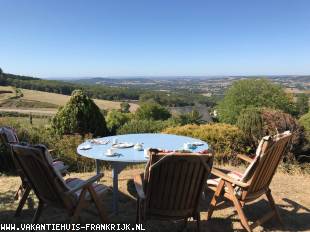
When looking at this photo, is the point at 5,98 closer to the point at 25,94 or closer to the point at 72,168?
the point at 25,94

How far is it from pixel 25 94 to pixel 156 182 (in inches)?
2112

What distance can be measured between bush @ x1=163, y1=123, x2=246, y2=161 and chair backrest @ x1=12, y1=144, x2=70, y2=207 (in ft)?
18.9

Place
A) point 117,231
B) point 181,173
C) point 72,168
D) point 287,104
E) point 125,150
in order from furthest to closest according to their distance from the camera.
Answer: point 287,104, point 72,168, point 125,150, point 117,231, point 181,173

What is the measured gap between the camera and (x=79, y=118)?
12477 mm

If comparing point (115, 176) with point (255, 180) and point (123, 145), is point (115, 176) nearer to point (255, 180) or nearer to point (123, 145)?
point (123, 145)

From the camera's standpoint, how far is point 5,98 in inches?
1845

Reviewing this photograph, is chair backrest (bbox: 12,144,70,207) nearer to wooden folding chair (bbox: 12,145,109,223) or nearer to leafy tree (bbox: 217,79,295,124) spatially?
wooden folding chair (bbox: 12,145,109,223)

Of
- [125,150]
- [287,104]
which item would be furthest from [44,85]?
[125,150]

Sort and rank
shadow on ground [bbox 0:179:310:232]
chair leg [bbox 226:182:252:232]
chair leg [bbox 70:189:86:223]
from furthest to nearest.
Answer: shadow on ground [bbox 0:179:310:232] → chair leg [bbox 226:182:252:232] → chair leg [bbox 70:189:86:223]

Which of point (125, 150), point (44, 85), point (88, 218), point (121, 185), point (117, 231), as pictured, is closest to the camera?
point (117, 231)

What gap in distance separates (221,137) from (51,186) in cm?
642

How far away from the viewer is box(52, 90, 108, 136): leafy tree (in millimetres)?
12455

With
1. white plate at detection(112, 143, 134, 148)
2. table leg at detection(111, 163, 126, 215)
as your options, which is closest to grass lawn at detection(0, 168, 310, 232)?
table leg at detection(111, 163, 126, 215)

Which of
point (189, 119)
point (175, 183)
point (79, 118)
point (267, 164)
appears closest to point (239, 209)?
point (267, 164)
